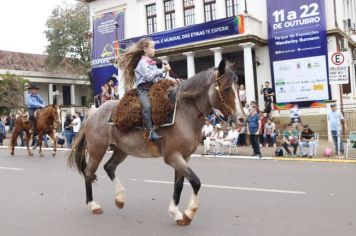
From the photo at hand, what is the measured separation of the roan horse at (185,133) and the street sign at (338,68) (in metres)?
10.0

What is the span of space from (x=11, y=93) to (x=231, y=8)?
29089mm

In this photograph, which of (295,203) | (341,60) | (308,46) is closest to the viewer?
(295,203)

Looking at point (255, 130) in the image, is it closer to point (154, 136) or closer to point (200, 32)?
point (200, 32)

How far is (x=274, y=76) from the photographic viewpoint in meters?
22.6

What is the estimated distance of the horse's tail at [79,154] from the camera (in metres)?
7.23

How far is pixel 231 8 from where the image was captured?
81.3 ft

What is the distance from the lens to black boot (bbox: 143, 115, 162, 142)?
5848 mm

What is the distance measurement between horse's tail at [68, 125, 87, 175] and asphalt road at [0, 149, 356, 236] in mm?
653

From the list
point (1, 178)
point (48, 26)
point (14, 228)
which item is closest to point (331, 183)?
point (14, 228)

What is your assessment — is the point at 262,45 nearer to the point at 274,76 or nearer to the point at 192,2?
the point at 274,76

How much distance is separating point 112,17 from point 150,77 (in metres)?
24.3

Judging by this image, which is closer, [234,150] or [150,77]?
[150,77]

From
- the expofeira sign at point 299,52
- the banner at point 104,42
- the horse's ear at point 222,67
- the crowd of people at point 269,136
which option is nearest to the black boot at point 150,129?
the horse's ear at point 222,67

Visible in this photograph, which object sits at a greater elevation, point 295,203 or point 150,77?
point 150,77
